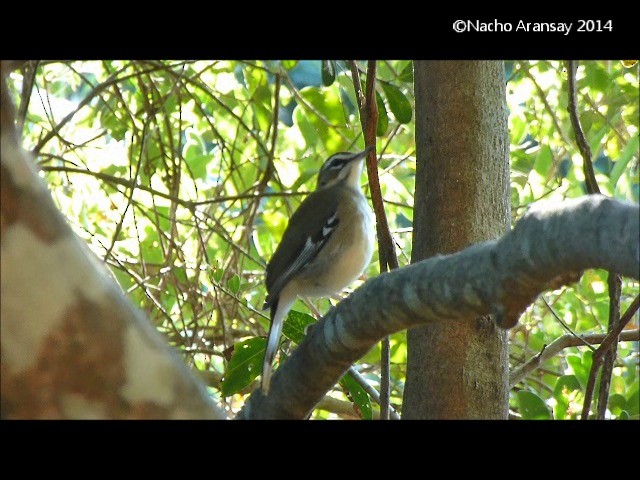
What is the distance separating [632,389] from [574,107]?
1466 mm

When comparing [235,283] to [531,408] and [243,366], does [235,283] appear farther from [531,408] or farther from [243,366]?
[531,408]

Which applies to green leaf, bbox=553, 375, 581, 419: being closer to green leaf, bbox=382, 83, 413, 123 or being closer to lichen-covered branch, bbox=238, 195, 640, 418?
green leaf, bbox=382, 83, 413, 123

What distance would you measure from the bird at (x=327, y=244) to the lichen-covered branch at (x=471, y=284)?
1549 millimetres

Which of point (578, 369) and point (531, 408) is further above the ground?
point (578, 369)

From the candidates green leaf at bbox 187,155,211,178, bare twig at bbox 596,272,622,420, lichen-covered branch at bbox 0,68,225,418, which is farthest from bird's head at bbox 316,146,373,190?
lichen-covered branch at bbox 0,68,225,418

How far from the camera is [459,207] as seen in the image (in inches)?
101

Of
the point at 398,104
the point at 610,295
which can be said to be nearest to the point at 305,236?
the point at 398,104

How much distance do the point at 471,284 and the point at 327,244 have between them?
2295mm

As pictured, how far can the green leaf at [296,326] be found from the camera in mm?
3057

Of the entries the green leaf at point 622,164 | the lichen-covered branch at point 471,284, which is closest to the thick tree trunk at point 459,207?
the lichen-covered branch at point 471,284

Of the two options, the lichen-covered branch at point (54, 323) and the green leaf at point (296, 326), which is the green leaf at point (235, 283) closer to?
the green leaf at point (296, 326)

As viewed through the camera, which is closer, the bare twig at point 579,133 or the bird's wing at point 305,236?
the bare twig at point 579,133

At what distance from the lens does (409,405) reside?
8.38 ft

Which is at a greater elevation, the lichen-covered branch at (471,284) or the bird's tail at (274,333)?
the bird's tail at (274,333)
